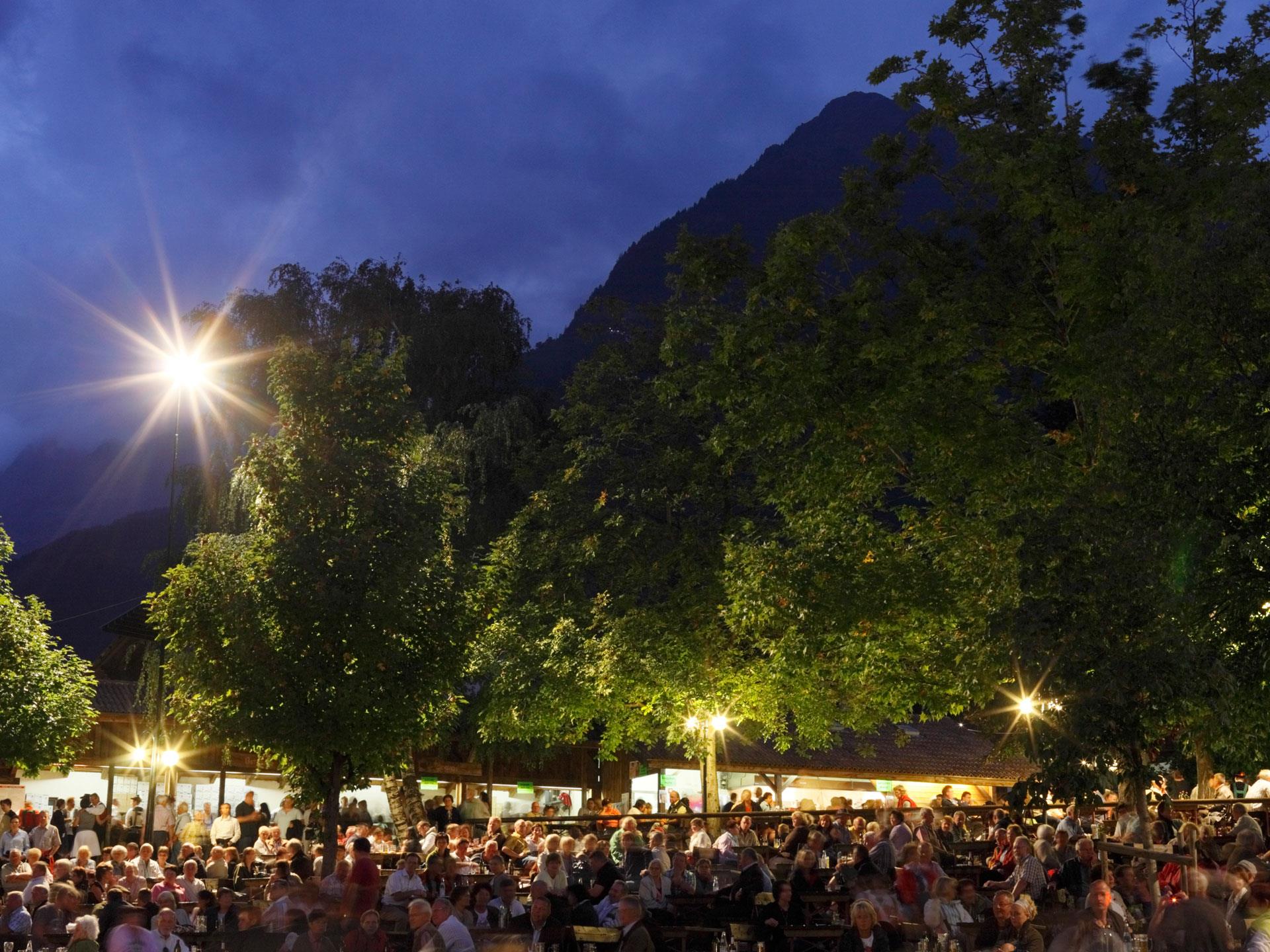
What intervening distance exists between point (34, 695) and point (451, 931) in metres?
14.2

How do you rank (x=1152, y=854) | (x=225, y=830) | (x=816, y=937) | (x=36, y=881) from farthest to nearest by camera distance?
(x=225, y=830) → (x=36, y=881) → (x=816, y=937) → (x=1152, y=854)

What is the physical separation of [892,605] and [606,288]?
136377mm

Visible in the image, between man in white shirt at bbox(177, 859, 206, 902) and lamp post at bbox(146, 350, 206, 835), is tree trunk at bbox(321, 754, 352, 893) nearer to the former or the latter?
man in white shirt at bbox(177, 859, 206, 902)

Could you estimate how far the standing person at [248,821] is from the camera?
25.1 meters

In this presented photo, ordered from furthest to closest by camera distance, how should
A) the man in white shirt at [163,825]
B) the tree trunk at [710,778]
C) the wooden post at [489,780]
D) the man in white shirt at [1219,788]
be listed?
the wooden post at [489,780], the tree trunk at [710,778], the man in white shirt at [163,825], the man in white shirt at [1219,788]

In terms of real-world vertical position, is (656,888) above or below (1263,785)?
below

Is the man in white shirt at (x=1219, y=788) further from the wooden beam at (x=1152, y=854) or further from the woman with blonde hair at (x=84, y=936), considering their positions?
the woman with blonde hair at (x=84, y=936)

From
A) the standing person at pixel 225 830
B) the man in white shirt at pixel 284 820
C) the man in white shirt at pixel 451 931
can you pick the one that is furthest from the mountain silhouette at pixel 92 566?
the man in white shirt at pixel 451 931

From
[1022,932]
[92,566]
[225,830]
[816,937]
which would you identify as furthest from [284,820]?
[92,566]

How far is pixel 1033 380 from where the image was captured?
2447cm

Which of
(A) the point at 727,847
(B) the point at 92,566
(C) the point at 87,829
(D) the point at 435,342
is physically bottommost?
(A) the point at 727,847

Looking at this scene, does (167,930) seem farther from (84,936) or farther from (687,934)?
(687,934)

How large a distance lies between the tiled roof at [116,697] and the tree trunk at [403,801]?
5733 millimetres

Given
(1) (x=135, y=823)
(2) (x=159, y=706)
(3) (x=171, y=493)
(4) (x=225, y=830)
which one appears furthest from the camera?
(1) (x=135, y=823)
